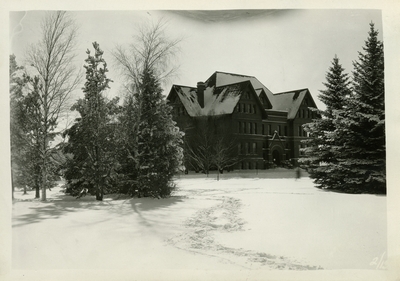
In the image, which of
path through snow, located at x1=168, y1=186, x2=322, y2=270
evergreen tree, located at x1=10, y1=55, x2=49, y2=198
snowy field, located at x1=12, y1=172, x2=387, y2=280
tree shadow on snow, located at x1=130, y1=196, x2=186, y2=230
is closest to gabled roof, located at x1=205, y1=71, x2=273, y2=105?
snowy field, located at x1=12, y1=172, x2=387, y2=280

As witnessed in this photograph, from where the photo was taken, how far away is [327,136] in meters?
4.71

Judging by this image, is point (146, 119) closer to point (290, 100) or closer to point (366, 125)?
point (290, 100)

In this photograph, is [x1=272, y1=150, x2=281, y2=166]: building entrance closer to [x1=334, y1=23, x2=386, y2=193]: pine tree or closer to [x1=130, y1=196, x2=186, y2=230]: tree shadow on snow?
[x1=334, y1=23, x2=386, y2=193]: pine tree

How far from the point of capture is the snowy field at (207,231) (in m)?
4.14

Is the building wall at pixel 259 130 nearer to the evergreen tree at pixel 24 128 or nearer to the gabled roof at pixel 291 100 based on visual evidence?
the gabled roof at pixel 291 100

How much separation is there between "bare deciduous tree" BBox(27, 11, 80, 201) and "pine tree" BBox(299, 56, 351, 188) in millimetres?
3704

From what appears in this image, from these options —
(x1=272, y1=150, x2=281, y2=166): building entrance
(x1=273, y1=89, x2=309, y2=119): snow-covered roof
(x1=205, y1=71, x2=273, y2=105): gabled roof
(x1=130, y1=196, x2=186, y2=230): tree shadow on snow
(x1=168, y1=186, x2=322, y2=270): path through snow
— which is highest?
(x1=205, y1=71, x2=273, y2=105): gabled roof

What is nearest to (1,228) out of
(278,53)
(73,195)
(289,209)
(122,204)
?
(73,195)

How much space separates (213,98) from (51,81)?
96.6 inches

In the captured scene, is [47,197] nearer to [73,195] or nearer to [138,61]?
[73,195]

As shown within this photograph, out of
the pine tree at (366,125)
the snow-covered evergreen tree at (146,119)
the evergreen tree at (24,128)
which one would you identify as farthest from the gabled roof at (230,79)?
the evergreen tree at (24,128)

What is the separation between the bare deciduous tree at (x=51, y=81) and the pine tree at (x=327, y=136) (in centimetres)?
370

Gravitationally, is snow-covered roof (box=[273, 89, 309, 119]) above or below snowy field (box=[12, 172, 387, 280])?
above

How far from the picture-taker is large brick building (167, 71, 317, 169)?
468cm
